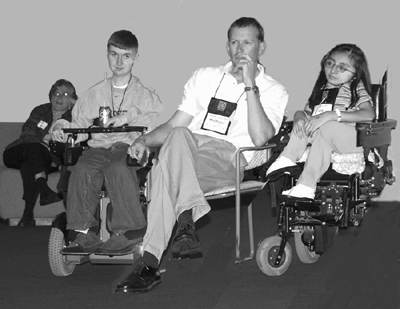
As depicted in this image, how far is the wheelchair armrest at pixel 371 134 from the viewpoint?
12.4ft

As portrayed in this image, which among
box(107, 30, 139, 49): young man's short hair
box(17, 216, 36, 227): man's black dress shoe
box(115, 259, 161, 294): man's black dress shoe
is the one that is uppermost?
box(107, 30, 139, 49): young man's short hair

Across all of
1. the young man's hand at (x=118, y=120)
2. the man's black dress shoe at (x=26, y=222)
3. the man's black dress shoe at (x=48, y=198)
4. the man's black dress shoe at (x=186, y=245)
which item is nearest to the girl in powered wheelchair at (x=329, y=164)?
the man's black dress shoe at (x=186, y=245)

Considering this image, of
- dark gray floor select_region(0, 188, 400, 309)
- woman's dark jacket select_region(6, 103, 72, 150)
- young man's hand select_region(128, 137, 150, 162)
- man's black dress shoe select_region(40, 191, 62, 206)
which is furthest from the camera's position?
woman's dark jacket select_region(6, 103, 72, 150)

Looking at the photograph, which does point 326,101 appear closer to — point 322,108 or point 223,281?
point 322,108

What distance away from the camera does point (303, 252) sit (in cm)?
424

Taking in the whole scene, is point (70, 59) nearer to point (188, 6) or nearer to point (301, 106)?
point (188, 6)

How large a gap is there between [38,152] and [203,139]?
2.29 metres

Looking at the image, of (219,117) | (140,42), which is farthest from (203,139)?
(140,42)

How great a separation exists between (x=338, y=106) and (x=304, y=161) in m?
0.33

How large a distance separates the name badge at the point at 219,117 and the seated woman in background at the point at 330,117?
319 millimetres

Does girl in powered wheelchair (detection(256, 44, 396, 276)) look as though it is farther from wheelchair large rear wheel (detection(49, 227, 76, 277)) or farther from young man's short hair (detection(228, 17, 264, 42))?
wheelchair large rear wheel (detection(49, 227, 76, 277))

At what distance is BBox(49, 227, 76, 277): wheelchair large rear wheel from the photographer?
3.91m

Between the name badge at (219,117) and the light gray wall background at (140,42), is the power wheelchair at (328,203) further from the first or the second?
the light gray wall background at (140,42)

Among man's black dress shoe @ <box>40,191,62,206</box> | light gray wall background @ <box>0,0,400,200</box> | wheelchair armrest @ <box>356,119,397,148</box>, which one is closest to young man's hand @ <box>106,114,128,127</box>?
wheelchair armrest @ <box>356,119,397,148</box>
